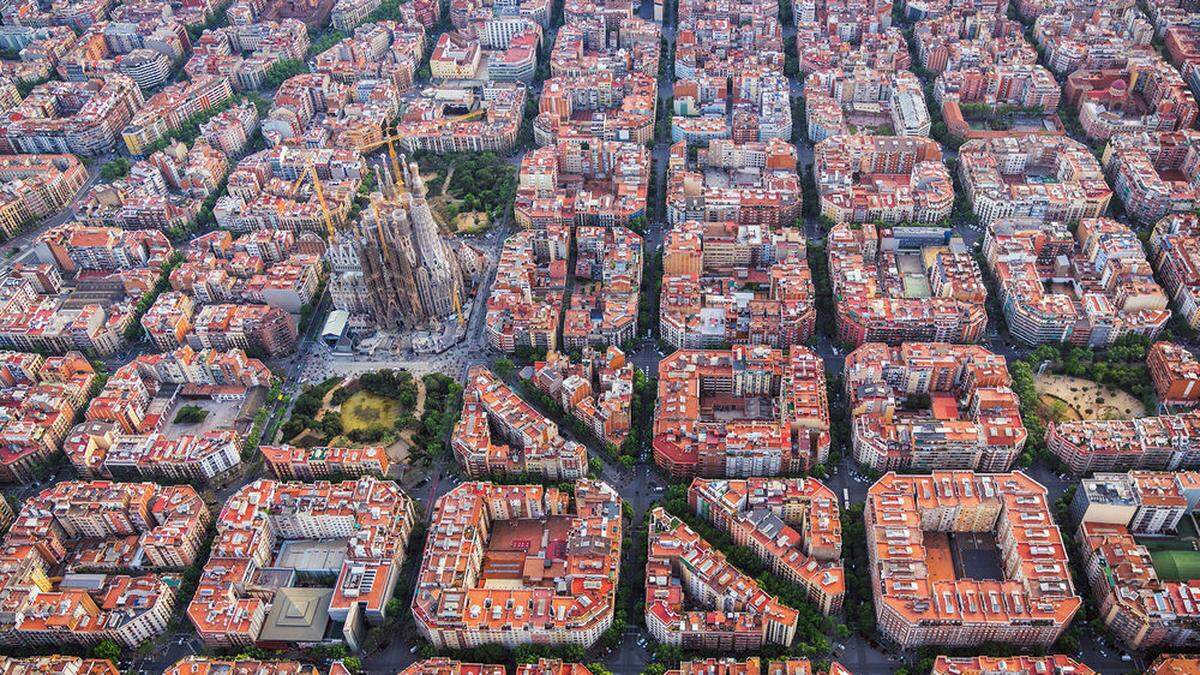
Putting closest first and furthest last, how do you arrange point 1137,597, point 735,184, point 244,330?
1. point 1137,597
2. point 244,330
3. point 735,184

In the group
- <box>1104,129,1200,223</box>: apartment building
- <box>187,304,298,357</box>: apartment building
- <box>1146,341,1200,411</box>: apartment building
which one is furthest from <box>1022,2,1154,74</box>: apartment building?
<box>187,304,298,357</box>: apartment building

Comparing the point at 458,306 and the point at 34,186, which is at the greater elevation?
the point at 34,186

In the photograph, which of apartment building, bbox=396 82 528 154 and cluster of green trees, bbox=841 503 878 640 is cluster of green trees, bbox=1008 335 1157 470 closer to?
cluster of green trees, bbox=841 503 878 640

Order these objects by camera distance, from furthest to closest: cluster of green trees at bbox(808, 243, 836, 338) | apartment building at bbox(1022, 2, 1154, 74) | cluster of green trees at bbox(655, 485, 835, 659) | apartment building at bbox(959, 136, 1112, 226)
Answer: apartment building at bbox(1022, 2, 1154, 74) → apartment building at bbox(959, 136, 1112, 226) → cluster of green trees at bbox(808, 243, 836, 338) → cluster of green trees at bbox(655, 485, 835, 659)

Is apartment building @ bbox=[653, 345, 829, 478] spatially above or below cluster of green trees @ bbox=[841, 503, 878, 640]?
above

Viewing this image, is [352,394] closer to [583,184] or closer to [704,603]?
[704,603]

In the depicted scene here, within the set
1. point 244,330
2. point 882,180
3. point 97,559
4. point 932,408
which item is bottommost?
point 97,559

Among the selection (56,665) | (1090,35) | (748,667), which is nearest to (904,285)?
(748,667)
